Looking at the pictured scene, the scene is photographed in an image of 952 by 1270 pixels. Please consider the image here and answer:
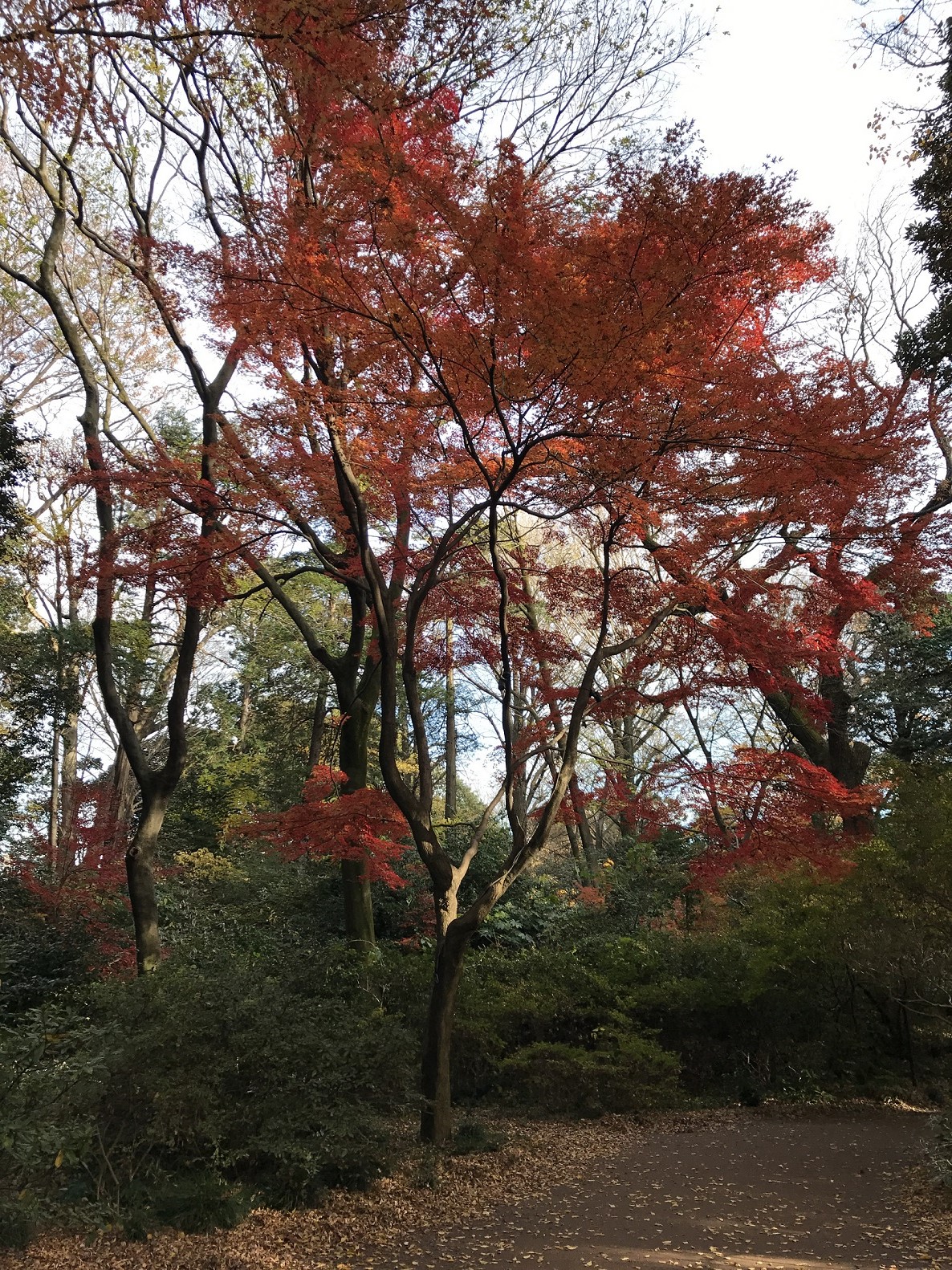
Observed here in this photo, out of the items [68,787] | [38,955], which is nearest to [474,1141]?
[38,955]

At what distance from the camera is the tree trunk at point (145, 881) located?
21.9 feet

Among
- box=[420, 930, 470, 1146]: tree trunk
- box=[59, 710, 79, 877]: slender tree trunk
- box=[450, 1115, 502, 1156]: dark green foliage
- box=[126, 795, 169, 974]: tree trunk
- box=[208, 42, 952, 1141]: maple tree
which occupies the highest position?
box=[208, 42, 952, 1141]: maple tree

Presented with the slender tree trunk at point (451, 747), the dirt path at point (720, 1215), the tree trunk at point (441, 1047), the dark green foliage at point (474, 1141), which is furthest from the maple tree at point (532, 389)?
the slender tree trunk at point (451, 747)

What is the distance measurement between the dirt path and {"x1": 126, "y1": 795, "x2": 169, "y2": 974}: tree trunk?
3.66 metres

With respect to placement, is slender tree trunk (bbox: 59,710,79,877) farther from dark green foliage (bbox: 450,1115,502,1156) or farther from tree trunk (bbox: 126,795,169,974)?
dark green foliage (bbox: 450,1115,502,1156)

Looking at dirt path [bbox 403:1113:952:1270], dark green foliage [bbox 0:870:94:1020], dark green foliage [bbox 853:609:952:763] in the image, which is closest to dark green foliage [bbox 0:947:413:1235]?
dirt path [bbox 403:1113:952:1270]

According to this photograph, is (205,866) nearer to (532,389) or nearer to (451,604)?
(451,604)

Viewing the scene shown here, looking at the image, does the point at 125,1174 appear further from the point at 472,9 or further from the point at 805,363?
the point at 805,363

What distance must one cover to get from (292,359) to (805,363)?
6826mm

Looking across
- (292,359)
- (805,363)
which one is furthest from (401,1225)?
(805,363)

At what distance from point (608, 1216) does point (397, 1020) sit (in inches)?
91.8

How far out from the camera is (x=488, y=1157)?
Result: 5246mm

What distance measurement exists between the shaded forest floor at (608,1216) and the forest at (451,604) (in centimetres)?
26

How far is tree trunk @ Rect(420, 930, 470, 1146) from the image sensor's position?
17.5 ft
